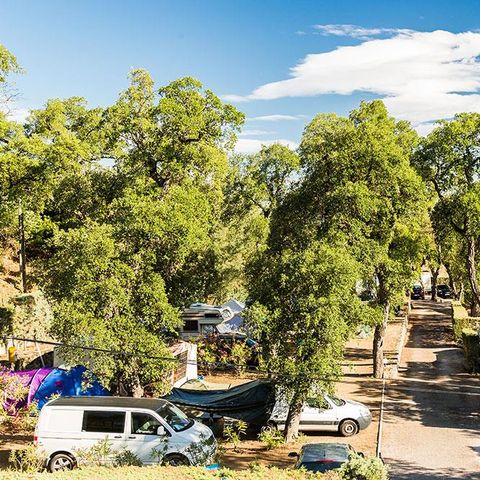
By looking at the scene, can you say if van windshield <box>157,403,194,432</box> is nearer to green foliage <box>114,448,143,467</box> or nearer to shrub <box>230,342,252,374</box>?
green foliage <box>114,448,143,467</box>

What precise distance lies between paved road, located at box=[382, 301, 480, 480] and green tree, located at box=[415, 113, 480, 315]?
7073 millimetres

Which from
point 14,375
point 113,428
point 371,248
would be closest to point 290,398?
point 113,428

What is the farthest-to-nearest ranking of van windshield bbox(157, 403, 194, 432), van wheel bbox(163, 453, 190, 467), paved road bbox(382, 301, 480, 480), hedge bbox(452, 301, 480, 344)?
hedge bbox(452, 301, 480, 344) → paved road bbox(382, 301, 480, 480) → van windshield bbox(157, 403, 194, 432) → van wheel bbox(163, 453, 190, 467)

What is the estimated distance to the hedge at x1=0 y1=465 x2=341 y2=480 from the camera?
908 cm

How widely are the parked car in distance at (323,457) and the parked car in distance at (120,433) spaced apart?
2508mm

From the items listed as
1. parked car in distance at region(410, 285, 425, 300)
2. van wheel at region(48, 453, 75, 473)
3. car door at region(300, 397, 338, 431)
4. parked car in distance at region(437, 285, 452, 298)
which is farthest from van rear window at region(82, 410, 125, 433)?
parked car in distance at region(437, 285, 452, 298)

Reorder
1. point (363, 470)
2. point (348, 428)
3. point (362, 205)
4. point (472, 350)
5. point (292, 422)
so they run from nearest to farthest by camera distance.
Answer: point (363, 470) < point (292, 422) < point (348, 428) < point (362, 205) < point (472, 350)

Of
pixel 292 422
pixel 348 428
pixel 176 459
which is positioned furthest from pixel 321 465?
pixel 348 428

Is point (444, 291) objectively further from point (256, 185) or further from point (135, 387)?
point (135, 387)

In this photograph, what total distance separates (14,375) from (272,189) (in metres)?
27.4

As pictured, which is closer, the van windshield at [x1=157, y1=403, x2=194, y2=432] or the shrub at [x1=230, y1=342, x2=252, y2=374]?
the van windshield at [x1=157, y1=403, x2=194, y2=432]

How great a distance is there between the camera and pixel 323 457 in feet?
39.9

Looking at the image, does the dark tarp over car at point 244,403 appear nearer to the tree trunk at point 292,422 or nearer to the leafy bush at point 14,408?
the tree trunk at point 292,422

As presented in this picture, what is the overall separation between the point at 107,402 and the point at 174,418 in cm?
180
